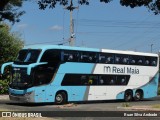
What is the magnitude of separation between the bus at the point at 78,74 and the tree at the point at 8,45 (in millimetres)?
12224

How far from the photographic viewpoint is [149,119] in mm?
14695

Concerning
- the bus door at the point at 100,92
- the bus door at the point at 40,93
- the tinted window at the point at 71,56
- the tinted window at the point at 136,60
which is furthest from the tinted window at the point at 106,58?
the bus door at the point at 40,93

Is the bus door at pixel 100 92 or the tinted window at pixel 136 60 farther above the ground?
the tinted window at pixel 136 60

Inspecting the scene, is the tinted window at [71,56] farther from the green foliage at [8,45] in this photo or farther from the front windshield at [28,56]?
the green foliage at [8,45]

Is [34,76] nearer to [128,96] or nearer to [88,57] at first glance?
[88,57]

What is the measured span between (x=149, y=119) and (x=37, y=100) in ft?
45.2

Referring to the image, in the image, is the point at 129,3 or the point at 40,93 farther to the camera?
the point at 40,93

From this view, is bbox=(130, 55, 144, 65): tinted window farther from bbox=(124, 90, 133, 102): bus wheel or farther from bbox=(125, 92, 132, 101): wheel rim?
bbox=(125, 92, 132, 101): wheel rim

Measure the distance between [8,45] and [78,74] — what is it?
1577 cm

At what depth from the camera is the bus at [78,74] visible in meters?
27.6

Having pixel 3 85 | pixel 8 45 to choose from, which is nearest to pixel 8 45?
pixel 8 45

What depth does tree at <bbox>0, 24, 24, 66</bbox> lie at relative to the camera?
4285cm

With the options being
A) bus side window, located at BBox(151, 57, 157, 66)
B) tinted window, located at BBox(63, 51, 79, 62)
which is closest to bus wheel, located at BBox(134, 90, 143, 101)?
bus side window, located at BBox(151, 57, 157, 66)

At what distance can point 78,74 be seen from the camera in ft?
97.0
